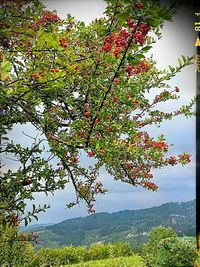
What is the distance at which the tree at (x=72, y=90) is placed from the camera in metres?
1.67

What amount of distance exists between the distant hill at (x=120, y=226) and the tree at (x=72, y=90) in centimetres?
202

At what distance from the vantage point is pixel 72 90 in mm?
2402

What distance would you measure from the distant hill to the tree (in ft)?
6.62

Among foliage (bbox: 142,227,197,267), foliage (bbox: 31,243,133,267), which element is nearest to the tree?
foliage (bbox: 142,227,197,267)

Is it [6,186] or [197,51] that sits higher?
[197,51]

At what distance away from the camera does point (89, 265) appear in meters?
4.90

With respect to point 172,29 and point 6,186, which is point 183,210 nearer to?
point 172,29

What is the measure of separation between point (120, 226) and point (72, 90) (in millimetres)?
3851

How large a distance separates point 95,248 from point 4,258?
2.55 m

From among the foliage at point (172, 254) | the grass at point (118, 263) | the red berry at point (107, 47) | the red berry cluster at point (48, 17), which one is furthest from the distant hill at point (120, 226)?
the red berry at point (107, 47)

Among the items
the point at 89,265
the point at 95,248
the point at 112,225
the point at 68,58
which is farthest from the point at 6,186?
the point at 112,225

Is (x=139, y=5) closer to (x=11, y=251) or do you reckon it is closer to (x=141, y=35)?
(x=141, y=35)

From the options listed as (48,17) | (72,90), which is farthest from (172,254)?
(72,90)

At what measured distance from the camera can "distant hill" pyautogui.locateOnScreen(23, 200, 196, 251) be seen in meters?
5.40
